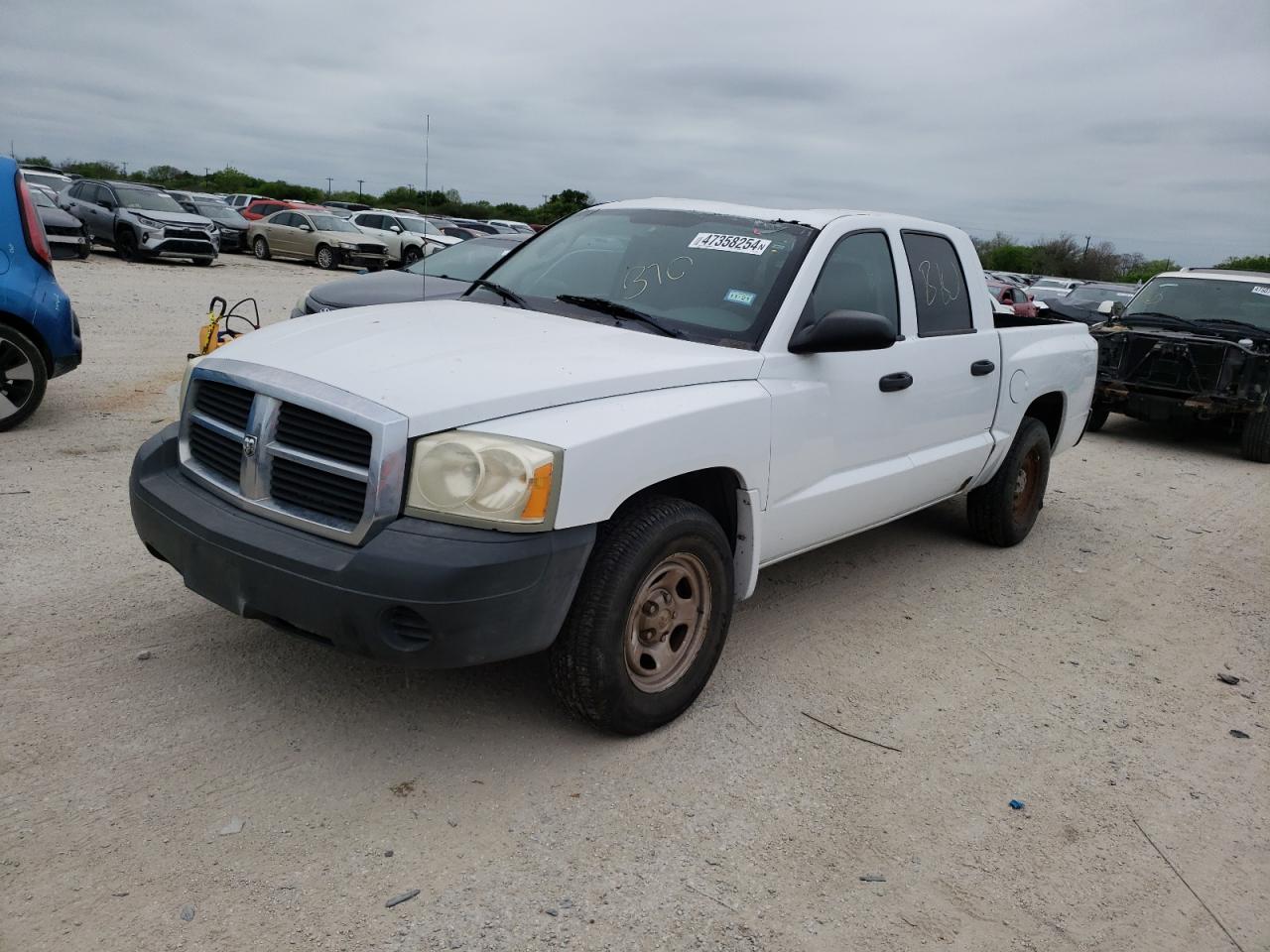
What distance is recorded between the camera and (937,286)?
509 cm

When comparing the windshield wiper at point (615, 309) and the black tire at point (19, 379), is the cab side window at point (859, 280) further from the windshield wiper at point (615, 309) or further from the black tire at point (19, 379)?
the black tire at point (19, 379)

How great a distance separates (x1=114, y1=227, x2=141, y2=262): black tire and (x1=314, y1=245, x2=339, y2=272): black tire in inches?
190

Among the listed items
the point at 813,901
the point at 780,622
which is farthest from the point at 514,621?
the point at 780,622

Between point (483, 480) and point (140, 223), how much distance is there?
22.4 metres

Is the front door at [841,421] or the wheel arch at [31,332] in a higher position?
the front door at [841,421]

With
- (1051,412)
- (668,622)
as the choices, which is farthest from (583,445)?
(1051,412)

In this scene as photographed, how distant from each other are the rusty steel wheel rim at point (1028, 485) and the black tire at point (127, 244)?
69.7ft

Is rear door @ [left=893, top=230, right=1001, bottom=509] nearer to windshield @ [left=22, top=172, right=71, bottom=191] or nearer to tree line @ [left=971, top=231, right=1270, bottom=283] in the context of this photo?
windshield @ [left=22, top=172, right=71, bottom=191]

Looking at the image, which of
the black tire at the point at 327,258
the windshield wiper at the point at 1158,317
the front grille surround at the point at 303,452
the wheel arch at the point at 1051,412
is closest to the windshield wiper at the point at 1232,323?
the windshield wiper at the point at 1158,317

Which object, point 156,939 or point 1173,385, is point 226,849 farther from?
point 1173,385

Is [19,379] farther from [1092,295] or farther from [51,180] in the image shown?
[51,180]

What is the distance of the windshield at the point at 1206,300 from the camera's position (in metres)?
10.6

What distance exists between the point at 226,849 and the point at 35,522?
3.09 m

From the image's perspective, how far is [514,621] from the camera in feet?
9.68
